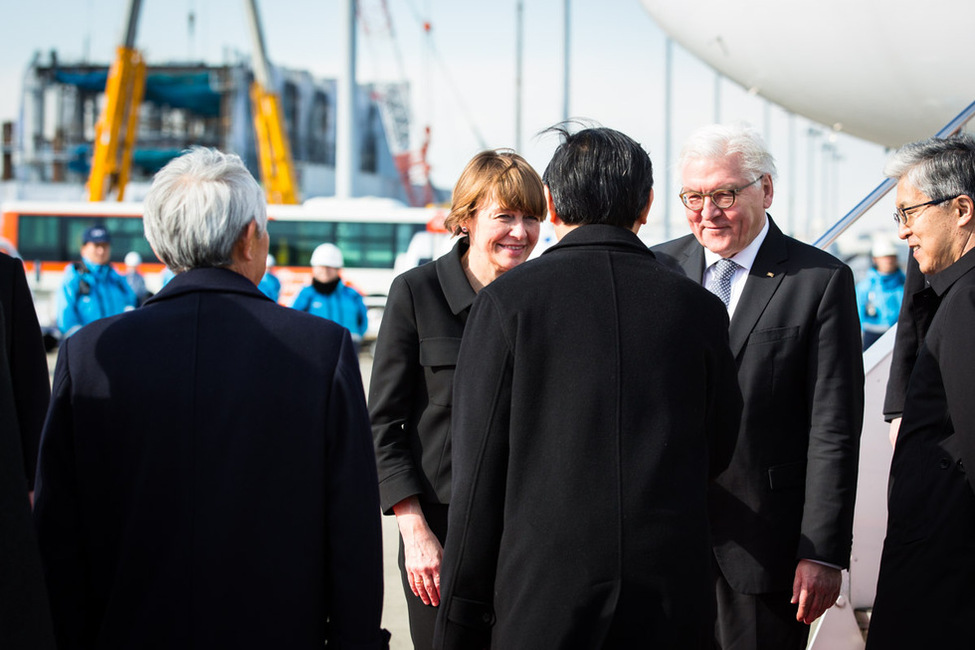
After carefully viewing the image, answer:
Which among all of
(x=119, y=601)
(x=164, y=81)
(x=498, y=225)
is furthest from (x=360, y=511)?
(x=164, y=81)

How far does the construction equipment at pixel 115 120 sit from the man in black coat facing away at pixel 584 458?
1120 inches

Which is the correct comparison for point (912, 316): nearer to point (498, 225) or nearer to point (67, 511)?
point (498, 225)

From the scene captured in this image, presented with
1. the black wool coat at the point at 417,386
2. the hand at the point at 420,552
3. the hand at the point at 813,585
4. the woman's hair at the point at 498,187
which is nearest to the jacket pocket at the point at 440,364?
the black wool coat at the point at 417,386

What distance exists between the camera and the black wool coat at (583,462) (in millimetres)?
1686

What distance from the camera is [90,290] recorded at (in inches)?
373

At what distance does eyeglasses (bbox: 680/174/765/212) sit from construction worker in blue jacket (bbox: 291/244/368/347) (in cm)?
712

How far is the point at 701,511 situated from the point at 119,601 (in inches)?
40.8

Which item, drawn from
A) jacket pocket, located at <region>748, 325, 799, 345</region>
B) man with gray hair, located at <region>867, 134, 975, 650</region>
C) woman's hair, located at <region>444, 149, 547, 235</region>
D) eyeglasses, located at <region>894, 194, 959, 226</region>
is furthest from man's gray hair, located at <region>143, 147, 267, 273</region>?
eyeglasses, located at <region>894, 194, 959, 226</region>

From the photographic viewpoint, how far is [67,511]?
5.65 feet

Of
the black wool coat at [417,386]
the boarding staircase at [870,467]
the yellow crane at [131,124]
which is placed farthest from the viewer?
the yellow crane at [131,124]

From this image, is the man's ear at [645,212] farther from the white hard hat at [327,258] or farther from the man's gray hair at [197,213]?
the white hard hat at [327,258]

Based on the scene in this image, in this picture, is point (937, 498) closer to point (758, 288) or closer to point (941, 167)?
point (758, 288)

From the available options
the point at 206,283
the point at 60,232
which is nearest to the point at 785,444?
the point at 206,283

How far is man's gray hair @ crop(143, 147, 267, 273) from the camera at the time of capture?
1.77m
